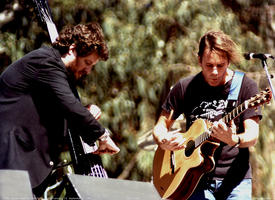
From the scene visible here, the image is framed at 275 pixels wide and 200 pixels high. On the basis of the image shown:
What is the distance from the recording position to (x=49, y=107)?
267 cm

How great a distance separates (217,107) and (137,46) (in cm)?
296

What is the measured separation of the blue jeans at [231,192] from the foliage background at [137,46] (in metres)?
2.74

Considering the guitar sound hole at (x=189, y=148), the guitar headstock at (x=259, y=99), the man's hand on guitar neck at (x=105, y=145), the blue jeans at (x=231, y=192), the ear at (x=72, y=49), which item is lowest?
the blue jeans at (x=231, y=192)

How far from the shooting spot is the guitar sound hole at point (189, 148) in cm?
311

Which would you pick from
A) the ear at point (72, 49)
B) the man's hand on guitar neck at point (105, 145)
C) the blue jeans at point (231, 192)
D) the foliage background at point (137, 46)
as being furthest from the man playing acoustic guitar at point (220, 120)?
the foliage background at point (137, 46)

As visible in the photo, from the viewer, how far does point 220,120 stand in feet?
9.45

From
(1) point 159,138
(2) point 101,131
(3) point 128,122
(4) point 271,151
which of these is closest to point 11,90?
(2) point 101,131

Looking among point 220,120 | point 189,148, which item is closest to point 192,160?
point 189,148

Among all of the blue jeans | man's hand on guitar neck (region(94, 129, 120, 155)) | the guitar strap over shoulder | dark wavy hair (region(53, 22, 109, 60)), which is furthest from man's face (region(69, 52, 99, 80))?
the blue jeans

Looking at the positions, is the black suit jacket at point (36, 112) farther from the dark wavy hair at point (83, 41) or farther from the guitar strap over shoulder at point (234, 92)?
the guitar strap over shoulder at point (234, 92)

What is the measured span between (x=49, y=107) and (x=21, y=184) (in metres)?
1.02

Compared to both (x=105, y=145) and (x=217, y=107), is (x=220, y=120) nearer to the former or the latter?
(x=217, y=107)

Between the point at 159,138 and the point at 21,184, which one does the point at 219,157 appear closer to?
the point at 159,138

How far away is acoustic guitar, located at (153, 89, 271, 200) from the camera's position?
A: 2814 millimetres
